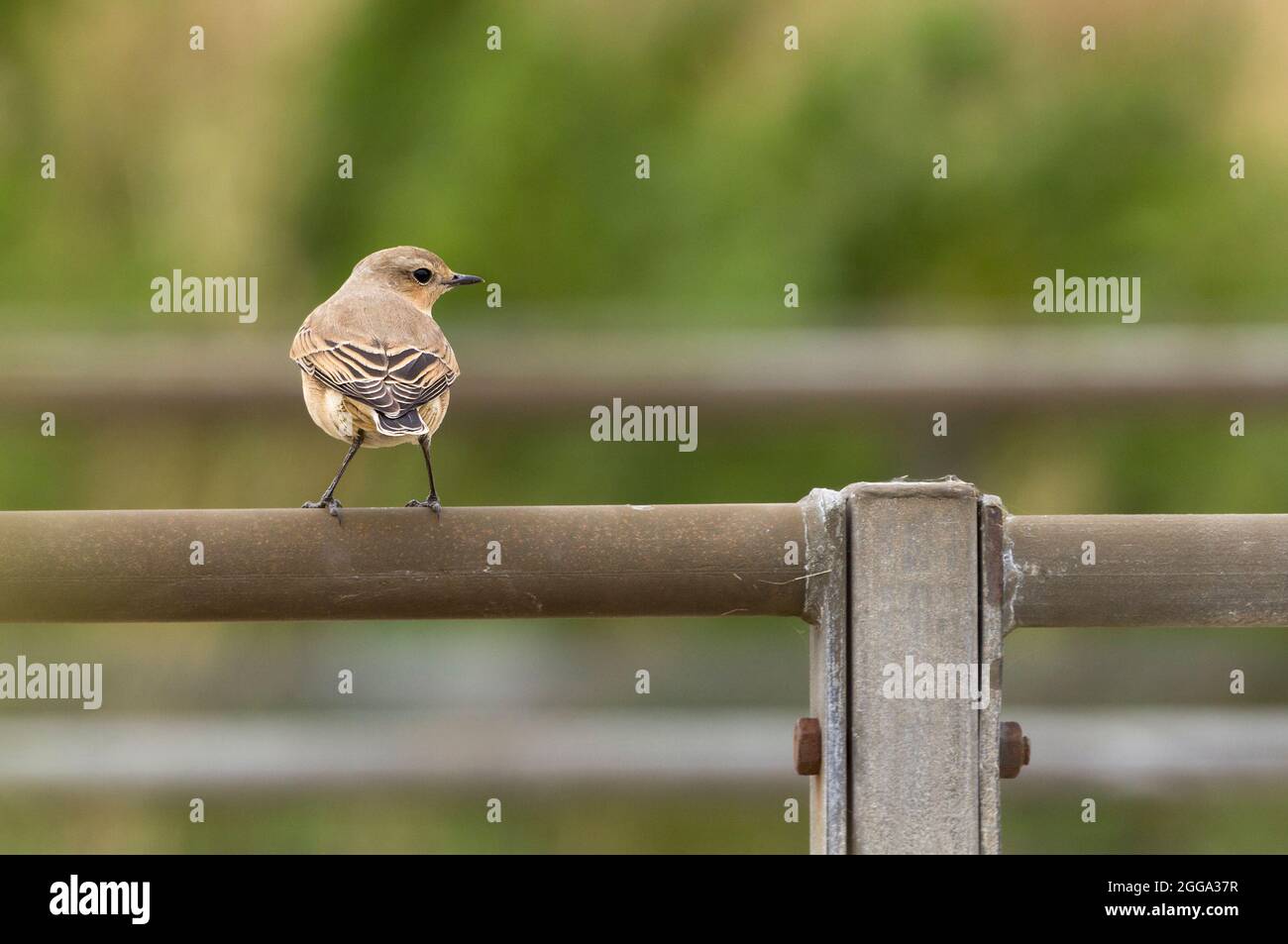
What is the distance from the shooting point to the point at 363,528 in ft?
5.24

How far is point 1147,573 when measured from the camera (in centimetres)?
155

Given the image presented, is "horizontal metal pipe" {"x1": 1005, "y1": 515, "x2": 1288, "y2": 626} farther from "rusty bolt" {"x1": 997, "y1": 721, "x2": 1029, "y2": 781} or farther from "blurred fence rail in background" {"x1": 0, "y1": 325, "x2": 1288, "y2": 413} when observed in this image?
"blurred fence rail in background" {"x1": 0, "y1": 325, "x2": 1288, "y2": 413}

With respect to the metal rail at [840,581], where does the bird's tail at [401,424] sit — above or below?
above

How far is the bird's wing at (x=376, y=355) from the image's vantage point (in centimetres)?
246

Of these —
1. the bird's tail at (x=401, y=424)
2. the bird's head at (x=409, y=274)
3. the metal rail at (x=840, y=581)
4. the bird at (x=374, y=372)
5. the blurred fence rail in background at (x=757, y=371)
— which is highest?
the bird's head at (x=409, y=274)

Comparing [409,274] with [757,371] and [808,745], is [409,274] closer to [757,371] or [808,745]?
[757,371]

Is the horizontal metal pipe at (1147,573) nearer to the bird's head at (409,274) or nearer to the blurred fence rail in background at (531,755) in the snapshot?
the blurred fence rail in background at (531,755)

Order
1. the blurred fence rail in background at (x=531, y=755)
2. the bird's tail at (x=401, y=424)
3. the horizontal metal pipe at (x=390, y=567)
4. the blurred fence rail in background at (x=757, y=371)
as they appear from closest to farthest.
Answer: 1. the horizontal metal pipe at (x=390, y=567)
2. the bird's tail at (x=401, y=424)
3. the blurred fence rail in background at (x=531, y=755)
4. the blurred fence rail in background at (x=757, y=371)

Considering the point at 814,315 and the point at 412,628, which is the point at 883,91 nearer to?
the point at 814,315

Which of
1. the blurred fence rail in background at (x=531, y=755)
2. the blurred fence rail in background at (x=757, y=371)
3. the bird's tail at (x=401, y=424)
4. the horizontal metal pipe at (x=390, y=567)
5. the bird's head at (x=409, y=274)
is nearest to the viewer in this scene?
the horizontal metal pipe at (x=390, y=567)

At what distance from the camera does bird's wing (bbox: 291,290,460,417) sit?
2463 mm

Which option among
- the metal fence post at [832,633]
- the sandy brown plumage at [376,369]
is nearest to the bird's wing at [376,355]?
the sandy brown plumage at [376,369]

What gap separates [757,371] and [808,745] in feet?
6.89
